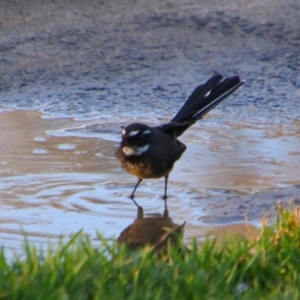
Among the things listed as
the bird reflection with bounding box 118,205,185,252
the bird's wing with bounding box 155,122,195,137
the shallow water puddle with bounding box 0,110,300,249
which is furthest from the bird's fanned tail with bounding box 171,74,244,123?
the bird reflection with bounding box 118,205,185,252

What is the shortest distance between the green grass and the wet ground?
3.12 ft

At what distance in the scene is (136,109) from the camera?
26.6 feet

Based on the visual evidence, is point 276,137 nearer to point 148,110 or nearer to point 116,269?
point 148,110

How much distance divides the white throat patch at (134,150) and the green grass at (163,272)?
201 cm

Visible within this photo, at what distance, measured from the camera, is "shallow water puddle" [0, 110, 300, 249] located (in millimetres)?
5457

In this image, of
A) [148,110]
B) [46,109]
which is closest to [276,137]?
[148,110]

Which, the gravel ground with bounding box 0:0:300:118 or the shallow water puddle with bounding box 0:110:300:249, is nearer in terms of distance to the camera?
the shallow water puddle with bounding box 0:110:300:249

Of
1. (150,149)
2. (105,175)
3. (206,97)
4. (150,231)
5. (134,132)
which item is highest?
(206,97)

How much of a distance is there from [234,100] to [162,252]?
4195mm

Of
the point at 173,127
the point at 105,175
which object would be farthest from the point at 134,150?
the point at 173,127

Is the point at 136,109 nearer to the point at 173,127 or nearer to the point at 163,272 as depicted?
Answer: the point at 173,127

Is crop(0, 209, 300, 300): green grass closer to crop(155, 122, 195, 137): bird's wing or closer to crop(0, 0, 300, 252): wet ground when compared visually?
crop(0, 0, 300, 252): wet ground

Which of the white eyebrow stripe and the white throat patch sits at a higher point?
the white eyebrow stripe

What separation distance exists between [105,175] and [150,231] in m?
1.18
